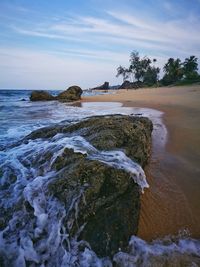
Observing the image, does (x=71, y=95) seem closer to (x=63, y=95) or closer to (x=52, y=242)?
(x=63, y=95)

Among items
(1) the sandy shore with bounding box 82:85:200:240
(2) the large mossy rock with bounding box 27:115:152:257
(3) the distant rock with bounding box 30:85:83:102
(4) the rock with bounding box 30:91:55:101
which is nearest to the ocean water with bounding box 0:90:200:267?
(2) the large mossy rock with bounding box 27:115:152:257

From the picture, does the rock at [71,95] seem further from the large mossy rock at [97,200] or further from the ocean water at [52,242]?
the ocean water at [52,242]

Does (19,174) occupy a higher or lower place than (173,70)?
higher

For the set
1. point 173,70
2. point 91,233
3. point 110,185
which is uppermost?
point 110,185

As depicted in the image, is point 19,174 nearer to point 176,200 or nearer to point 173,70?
point 176,200

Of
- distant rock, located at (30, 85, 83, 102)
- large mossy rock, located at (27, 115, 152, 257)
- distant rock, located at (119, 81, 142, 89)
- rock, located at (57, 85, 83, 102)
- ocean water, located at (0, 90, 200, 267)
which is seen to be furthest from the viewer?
distant rock, located at (119, 81, 142, 89)

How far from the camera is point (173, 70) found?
2256 inches

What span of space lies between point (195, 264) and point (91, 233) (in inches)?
40.2

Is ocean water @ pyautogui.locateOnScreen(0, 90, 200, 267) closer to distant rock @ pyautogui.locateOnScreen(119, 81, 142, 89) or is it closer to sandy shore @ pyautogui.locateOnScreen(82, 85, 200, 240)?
sandy shore @ pyautogui.locateOnScreen(82, 85, 200, 240)

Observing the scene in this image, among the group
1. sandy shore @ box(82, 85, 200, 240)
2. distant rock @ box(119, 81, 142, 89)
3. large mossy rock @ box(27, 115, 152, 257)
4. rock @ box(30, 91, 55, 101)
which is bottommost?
distant rock @ box(119, 81, 142, 89)

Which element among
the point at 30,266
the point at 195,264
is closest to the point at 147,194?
the point at 195,264

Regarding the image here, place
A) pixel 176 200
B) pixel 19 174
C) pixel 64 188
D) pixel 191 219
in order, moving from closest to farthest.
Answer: pixel 64 188 → pixel 191 219 → pixel 176 200 → pixel 19 174

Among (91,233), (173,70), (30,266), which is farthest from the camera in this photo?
(173,70)

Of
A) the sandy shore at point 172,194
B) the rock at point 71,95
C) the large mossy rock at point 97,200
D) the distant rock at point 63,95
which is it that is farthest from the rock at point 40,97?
the large mossy rock at point 97,200
